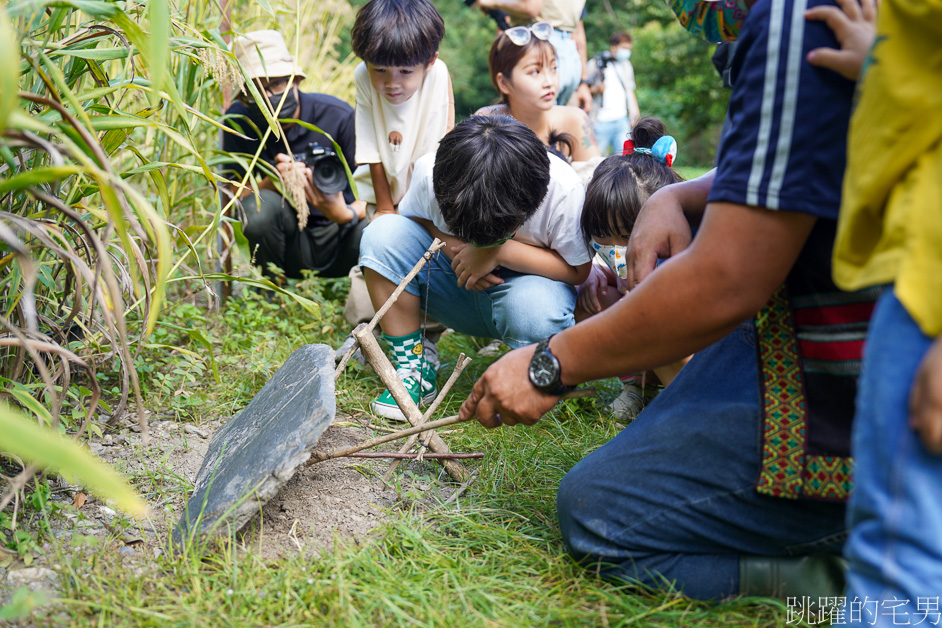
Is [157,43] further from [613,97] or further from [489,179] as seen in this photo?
[613,97]

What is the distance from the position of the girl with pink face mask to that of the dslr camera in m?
1.18

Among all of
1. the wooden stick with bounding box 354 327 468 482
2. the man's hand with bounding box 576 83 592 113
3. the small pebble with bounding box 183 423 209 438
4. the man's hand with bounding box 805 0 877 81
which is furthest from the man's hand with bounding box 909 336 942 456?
the man's hand with bounding box 576 83 592 113

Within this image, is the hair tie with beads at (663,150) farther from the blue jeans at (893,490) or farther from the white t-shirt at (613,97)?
the white t-shirt at (613,97)

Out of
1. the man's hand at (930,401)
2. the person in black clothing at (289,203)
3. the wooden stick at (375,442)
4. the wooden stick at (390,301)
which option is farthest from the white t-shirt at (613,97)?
the man's hand at (930,401)

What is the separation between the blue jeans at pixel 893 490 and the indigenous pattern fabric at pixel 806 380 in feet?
0.80

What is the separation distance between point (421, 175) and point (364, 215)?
1.07m

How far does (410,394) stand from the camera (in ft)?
7.27

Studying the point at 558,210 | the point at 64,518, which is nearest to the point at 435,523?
the point at 64,518

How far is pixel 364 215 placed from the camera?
3.27m

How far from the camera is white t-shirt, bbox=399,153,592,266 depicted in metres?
2.09

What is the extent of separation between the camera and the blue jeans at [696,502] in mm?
1248

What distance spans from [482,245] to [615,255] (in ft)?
1.45

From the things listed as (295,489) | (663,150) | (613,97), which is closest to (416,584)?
(295,489)

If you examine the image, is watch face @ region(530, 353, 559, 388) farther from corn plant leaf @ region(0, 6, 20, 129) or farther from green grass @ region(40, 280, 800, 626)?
corn plant leaf @ region(0, 6, 20, 129)
